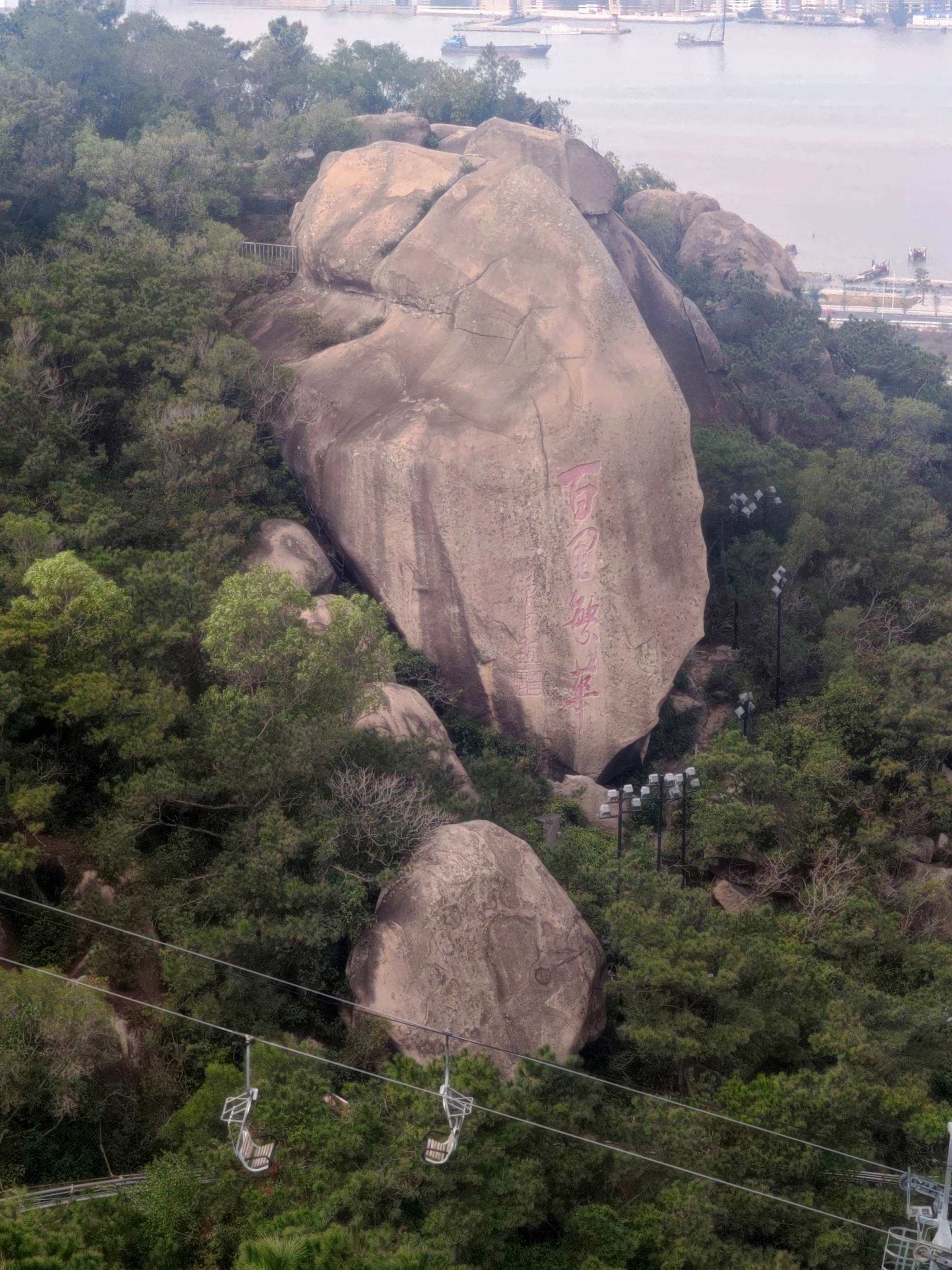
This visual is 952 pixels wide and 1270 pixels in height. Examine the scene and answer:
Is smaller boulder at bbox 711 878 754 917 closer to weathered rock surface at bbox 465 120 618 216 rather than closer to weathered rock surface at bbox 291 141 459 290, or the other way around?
weathered rock surface at bbox 291 141 459 290

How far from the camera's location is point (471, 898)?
1395 centimetres

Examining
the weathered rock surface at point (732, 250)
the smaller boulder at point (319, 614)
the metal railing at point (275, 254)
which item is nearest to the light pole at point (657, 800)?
the smaller boulder at point (319, 614)

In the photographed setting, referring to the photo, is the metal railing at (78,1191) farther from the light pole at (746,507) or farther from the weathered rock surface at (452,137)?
the weathered rock surface at (452,137)

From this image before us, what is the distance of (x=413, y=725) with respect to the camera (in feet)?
59.9

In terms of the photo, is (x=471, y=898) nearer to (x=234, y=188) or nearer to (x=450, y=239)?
(x=450, y=239)

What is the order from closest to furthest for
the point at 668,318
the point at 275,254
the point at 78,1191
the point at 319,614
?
1. the point at 78,1191
2. the point at 319,614
3. the point at 275,254
4. the point at 668,318

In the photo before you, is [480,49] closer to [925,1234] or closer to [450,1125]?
[450,1125]

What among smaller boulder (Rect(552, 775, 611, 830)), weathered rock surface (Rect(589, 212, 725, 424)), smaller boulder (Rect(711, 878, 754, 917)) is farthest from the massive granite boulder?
weathered rock surface (Rect(589, 212, 725, 424))

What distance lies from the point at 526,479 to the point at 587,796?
5.02 metres

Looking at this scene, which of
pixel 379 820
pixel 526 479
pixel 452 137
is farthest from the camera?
pixel 452 137

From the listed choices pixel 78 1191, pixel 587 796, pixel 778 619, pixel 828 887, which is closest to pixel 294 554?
pixel 587 796

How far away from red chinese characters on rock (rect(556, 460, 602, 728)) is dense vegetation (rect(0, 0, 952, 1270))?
160cm

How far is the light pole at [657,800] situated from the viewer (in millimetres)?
17734

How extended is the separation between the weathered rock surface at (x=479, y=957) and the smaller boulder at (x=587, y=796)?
5.49m
